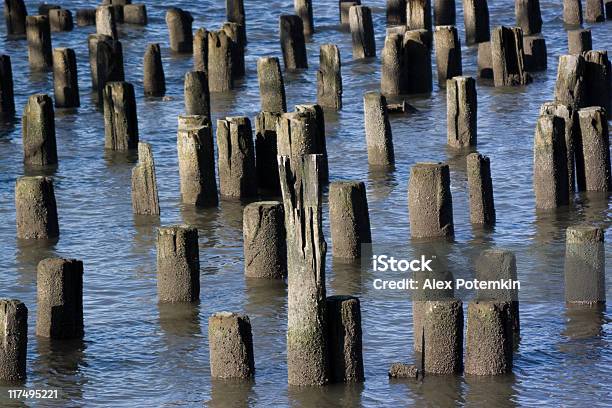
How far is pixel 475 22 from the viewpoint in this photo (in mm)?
29219

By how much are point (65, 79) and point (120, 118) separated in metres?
3.49

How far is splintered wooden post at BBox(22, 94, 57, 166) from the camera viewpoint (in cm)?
2050

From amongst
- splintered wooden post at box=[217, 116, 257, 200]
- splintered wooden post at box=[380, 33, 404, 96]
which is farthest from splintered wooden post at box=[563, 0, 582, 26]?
splintered wooden post at box=[217, 116, 257, 200]

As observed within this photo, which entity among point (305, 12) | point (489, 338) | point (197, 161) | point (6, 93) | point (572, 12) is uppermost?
Result: point (305, 12)

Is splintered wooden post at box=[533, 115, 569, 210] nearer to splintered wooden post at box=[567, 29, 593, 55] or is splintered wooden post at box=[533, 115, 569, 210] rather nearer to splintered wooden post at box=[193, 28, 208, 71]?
splintered wooden post at box=[567, 29, 593, 55]

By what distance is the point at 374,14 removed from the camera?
3281cm

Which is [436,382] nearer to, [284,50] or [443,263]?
[443,263]

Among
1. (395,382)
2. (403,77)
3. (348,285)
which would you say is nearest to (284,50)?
(403,77)

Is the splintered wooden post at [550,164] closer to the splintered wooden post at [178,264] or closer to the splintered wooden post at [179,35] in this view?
the splintered wooden post at [178,264]

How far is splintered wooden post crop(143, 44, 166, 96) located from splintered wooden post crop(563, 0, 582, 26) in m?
8.35

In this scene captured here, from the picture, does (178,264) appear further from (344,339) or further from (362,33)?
(362,33)

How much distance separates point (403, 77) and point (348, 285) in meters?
10.1

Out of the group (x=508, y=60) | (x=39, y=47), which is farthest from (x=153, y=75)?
(x=508, y=60)

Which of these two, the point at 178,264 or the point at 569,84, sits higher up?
the point at 569,84
